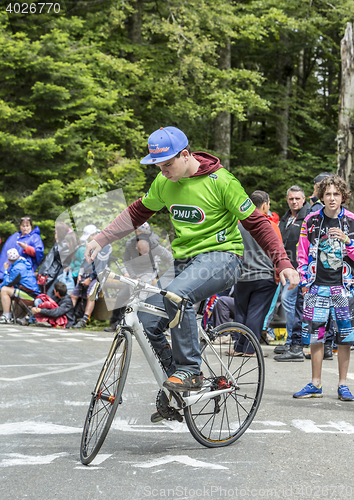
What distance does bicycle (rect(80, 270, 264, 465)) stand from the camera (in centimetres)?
376

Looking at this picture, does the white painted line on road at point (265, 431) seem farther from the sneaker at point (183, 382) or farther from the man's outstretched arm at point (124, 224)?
the man's outstretched arm at point (124, 224)

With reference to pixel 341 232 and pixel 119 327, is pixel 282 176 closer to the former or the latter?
pixel 341 232

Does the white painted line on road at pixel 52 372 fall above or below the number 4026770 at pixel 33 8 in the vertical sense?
below

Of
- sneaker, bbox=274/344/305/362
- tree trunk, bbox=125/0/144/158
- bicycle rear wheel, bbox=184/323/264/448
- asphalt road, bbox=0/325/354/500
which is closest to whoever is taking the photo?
asphalt road, bbox=0/325/354/500

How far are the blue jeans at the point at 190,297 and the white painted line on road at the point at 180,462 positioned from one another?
1.78 feet

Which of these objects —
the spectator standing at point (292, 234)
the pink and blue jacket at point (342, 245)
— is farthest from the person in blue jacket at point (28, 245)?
the pink and blue jacket at point (342, 245)

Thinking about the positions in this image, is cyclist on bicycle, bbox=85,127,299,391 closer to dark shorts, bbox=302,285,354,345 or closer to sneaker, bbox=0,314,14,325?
dark shorts, bbox=302,285,354,345

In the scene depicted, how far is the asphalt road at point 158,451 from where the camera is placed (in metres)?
3.39

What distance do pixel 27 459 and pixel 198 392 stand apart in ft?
3.78

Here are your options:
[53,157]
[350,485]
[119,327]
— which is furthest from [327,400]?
[53,157]

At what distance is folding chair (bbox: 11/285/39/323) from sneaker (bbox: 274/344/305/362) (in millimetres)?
5699

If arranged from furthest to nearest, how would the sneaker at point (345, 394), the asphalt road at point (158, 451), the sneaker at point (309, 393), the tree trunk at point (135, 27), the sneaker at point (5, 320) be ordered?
the tree trunk at point (135, 27), the sneaker at point (5, 320), the sneaker at point (309, 393), the sneaker at point (345, 394), the asphalt road at point (158, 451)

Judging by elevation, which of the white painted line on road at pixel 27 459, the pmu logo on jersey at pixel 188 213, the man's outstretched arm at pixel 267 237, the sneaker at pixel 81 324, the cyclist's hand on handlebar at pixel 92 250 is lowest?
the sneaker at pixel 81 324

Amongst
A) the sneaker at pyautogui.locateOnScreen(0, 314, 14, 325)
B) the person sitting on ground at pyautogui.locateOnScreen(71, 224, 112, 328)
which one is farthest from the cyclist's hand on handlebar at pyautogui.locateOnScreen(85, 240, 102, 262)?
the sneaker at pyautogui.locateOnScreen(0, 314, 14, 325)
